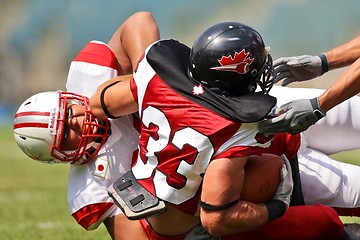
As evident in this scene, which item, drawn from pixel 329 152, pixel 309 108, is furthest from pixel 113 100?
pixel 329 152

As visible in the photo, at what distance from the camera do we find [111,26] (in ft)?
46.6

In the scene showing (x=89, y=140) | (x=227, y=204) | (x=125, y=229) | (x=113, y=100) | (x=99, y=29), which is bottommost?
(x=99, y=29)

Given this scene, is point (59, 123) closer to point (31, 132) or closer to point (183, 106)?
point (31, 132)

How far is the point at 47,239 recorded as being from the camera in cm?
429

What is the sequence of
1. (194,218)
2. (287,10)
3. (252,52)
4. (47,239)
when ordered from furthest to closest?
(287,10), (47,239), (194,218), (252,52)

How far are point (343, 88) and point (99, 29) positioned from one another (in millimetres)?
11691

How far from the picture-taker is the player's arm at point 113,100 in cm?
306

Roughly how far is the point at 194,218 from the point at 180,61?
582 mm

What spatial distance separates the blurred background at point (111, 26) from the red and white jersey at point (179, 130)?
28.6 ft

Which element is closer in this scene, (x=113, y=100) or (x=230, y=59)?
(x=230, y=59)

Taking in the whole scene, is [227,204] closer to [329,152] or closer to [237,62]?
[237,62]

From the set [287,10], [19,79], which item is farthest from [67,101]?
[19,79]

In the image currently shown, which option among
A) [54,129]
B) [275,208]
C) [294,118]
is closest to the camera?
[294,118]

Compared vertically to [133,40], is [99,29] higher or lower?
lower
